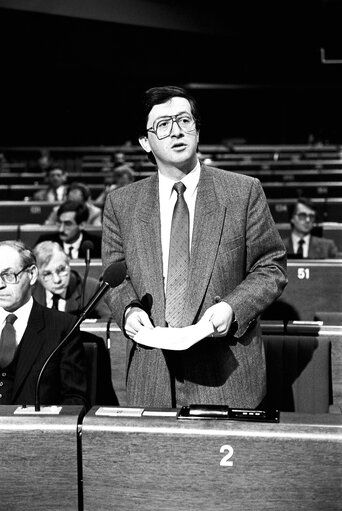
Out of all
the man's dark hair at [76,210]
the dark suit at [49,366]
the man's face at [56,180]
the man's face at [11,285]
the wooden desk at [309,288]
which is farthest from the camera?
the man's face at [56,180]

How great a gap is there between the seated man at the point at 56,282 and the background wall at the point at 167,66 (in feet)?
24.4

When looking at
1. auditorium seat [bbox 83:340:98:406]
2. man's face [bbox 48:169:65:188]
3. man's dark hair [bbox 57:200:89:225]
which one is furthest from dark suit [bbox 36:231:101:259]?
man's face [bbox 48:169:65:188]

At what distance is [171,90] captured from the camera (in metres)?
1.88

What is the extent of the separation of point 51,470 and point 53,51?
39.5 feet

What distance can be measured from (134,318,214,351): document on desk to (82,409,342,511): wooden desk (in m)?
0.25

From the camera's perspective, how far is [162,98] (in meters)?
1.88

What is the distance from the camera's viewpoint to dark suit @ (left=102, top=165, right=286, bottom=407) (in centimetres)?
182

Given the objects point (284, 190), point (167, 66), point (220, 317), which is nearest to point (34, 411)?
point (220, 317)

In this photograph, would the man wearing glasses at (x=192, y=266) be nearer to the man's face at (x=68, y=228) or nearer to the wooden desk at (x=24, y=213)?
the man's face at (x=68, y=228)

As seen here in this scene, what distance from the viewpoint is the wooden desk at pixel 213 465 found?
133 centimetres

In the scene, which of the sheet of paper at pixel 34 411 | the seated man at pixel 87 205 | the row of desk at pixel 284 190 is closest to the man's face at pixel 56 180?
the row of desk at pixel 284 190

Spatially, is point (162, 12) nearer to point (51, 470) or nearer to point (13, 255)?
point (13, 255)

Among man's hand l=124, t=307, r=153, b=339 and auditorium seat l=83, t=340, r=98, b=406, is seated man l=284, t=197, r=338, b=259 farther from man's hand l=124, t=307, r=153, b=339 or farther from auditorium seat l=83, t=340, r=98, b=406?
man's hand l=124, t=307, r=153, b=339

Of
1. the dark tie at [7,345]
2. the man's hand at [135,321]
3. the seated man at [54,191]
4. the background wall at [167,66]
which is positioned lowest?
the dark tie at [7,345]
